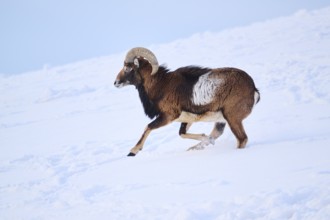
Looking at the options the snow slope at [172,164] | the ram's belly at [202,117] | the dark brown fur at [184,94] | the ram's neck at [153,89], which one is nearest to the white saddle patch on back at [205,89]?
the dark brown fur at [184,94]

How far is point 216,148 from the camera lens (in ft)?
→ 31.0

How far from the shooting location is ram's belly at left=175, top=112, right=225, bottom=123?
31.0 feet

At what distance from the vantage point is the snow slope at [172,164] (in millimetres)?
5734

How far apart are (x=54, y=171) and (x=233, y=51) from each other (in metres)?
28.0

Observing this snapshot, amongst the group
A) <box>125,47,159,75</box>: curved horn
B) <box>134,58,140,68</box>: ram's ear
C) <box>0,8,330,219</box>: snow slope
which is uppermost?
<box>125,47,159,75</box>: curved horn

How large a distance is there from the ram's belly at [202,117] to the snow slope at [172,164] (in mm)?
585

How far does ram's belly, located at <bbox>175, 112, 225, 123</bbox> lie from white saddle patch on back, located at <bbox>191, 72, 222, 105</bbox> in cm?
28

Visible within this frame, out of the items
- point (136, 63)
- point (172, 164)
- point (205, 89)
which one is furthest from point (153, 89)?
point (172, 164)

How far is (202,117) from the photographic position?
9.57m

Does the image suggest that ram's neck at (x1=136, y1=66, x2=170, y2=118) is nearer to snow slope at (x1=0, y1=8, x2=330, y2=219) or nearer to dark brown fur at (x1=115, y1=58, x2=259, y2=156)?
dark brown fur at (x1=115, y1=58, x2=259, y2=156)

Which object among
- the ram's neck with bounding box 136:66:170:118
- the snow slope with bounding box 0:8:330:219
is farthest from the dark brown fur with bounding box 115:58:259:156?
the snow slope with bounding box 0:8:330:219

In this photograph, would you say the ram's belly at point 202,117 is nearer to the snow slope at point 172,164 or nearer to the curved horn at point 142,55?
the snow slope at point 172,164

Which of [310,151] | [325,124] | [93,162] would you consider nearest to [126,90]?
[93,162]

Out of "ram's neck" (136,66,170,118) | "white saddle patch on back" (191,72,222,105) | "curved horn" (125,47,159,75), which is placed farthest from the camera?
"curved horn" (125,47,159,75)
